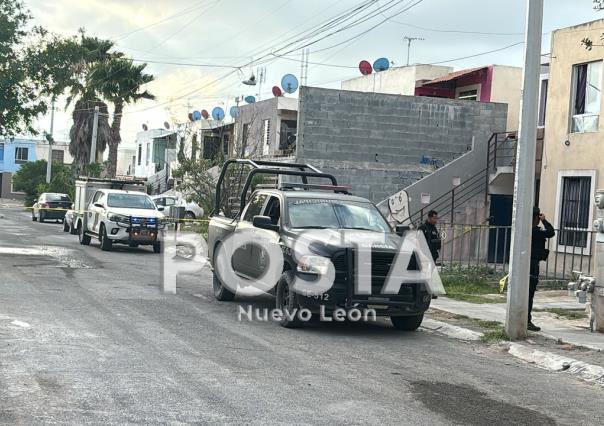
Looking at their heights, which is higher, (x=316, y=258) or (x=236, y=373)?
(x=316, y=258)

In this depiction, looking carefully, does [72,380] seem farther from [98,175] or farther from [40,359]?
[98,175]

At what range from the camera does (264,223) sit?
12.2m

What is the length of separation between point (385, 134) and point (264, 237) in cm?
1501

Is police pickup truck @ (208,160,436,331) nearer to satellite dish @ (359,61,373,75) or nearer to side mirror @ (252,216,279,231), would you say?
side mirror @ (252,216,279,231)

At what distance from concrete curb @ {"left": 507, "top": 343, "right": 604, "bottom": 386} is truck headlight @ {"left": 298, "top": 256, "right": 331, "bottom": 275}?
2.73m

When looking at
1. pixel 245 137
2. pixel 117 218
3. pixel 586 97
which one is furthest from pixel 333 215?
pixel 245 137

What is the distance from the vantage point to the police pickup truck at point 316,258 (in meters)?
11.0

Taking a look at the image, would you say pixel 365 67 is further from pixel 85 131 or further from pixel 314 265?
pixel 314 265

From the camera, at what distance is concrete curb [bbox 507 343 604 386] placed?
31.2 ft

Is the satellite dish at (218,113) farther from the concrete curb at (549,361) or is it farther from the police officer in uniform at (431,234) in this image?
the concrete curb at (549,361)

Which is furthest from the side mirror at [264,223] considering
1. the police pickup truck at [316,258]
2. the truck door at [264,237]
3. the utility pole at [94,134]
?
the utility pole at [94,134]

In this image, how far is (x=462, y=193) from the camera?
2638cm

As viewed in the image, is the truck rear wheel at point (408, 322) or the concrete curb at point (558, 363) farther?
the truck rear wheel at point (408, 322)

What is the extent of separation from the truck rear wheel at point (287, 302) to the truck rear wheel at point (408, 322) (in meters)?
1.65
